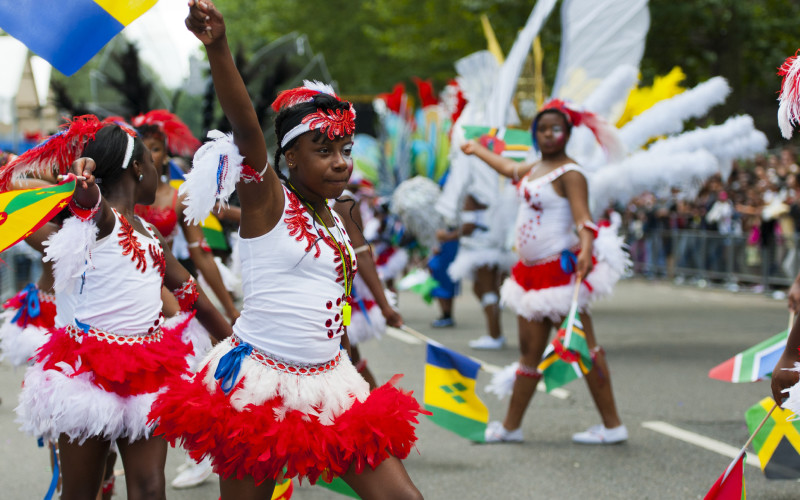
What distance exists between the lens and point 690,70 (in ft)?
65.4

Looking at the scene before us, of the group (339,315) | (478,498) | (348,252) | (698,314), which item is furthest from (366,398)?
(698,314)

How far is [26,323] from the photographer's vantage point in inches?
169

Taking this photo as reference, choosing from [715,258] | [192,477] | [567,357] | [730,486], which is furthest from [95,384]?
[715,258]

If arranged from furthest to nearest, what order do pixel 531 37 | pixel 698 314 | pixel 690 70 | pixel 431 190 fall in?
pixel 690 70
pixel 698 314
pixel 431 190
pixel 531 37

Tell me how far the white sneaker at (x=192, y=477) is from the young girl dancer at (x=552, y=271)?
175 centimetres

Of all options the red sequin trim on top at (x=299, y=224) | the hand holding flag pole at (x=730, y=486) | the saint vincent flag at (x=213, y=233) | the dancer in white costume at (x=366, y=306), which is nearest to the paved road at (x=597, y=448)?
the dancer in white costume at (x=366, y=306)

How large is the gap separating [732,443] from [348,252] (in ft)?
11.1

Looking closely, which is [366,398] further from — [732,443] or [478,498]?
[732,443]

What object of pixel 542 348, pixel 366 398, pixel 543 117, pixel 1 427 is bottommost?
pixel 1 427

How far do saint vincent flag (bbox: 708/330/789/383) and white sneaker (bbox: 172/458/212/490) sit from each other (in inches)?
104

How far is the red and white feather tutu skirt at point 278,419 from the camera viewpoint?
2.64 m

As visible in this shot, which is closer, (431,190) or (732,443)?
(732,443)

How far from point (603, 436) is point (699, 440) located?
587mm

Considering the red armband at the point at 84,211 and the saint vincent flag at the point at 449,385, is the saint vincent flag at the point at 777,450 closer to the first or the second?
the saint vincent flag at the point at 449,385
